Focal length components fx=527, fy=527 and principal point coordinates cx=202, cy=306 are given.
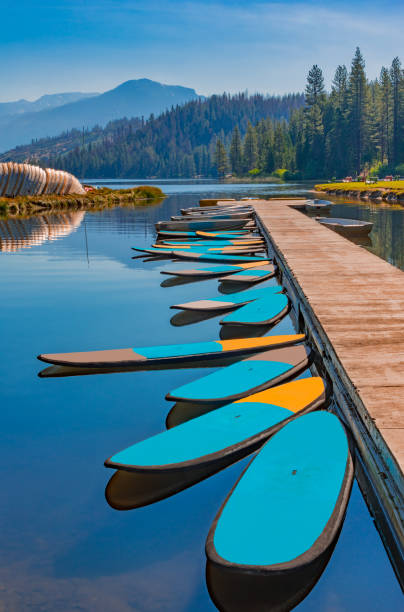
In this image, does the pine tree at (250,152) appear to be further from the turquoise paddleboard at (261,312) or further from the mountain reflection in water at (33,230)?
the turquoise paddleboard at (261,312)

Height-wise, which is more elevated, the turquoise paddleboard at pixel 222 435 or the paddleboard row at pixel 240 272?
the paddleboard row at pixel 240 272

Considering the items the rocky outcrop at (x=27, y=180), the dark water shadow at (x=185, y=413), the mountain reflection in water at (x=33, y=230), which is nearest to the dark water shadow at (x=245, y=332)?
the dark water shadow at (x=185, y=413)

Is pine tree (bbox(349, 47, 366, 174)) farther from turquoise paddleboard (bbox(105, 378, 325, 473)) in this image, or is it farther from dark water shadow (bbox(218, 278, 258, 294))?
turquoise paddleboard (bbox(105, 378, 325, 473))

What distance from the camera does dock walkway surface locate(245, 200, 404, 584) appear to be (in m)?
3.53

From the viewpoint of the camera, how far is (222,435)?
4344 mm

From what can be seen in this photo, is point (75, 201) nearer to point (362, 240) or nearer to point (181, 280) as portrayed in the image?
point (362, 240)

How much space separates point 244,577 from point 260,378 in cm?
269

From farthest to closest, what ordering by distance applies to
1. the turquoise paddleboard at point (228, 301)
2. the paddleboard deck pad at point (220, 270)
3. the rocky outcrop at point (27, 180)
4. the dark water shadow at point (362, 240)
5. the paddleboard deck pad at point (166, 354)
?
the rocky outcrop at point (27, 180)
the dark water shadow at point (362, 240)
the paddleboard deck pad at point (220, 270)
the turquoise paddleboard at point (228, 301)
the paddleboard deck pad at point (166, 354)

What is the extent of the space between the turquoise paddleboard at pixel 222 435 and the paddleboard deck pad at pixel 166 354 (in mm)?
1419

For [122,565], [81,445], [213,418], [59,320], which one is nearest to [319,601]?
[122,565]

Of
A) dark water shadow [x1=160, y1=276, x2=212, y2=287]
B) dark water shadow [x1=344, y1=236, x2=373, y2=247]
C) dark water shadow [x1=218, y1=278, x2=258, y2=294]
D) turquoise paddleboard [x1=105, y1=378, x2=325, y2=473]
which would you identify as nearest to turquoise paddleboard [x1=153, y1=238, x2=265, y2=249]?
dark water shadow [x1=160, y1=276, x2=212, y2=287]

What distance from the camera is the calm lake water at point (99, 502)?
11.0ft

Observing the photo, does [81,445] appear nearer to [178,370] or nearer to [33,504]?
[33,504]

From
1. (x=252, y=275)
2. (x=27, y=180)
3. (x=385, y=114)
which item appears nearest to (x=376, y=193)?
(x=27, y=180)
